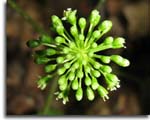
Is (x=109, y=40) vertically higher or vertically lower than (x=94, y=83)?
higher

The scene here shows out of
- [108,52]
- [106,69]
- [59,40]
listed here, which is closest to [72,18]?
[59,40]

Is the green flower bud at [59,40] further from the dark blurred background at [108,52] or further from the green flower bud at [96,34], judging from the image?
the dark blurred background at [108,52]

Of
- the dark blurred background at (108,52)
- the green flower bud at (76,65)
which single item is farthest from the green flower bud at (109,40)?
the dark blurred background at (108,52)

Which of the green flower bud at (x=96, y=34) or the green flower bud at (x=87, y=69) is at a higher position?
the green flower bud at (x=96, y=34)

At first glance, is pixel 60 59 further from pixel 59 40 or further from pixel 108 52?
pixel 108 52

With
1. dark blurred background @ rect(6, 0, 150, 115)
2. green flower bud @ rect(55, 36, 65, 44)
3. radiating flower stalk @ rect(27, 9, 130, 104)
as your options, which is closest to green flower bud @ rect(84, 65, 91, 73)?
radiating flower stalk @ rect(27, 9, 130, 104)

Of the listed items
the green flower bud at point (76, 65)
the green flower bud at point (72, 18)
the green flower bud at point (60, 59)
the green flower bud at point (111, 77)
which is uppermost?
the green flower bud at point (72, 18)

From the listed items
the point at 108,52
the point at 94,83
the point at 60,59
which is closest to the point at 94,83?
the point at 94,83

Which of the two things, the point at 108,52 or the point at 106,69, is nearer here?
the point at 106,69

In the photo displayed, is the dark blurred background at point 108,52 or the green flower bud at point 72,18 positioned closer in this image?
the green flower bud at point 72,18

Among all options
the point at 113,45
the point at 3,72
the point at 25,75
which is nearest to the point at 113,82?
the point at 113,45
